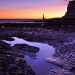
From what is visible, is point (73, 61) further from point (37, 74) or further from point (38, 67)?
point (37, 74)

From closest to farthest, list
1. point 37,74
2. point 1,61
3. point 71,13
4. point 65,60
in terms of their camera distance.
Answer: point 37,74 < point 1,61 < point 65,60 < point 71,13

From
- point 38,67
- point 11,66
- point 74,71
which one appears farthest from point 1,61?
point 74,71

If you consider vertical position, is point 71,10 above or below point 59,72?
below

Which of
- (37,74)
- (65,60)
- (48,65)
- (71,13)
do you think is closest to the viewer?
(37,74)

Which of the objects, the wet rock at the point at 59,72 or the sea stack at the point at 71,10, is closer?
the wet rock at the point at 59,72

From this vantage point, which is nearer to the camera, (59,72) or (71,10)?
(59,72)

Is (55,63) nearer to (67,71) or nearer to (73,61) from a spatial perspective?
(73,61)

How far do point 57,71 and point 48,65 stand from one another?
1318 mm

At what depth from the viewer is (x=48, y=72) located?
30.6 ft

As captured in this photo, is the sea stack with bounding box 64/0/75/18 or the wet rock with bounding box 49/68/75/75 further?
the sea stack with bounding box 64/0/75/18

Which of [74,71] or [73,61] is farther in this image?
[73,61]

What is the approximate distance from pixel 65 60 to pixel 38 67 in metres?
1.78

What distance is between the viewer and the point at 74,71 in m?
9.38

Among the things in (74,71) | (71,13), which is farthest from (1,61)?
(71,13)
